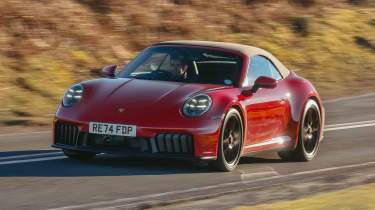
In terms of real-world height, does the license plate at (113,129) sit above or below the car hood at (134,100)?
below

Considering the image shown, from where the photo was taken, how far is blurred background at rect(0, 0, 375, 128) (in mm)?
17828

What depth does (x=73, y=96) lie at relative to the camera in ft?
34.3

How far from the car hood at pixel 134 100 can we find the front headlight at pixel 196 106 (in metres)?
0.06

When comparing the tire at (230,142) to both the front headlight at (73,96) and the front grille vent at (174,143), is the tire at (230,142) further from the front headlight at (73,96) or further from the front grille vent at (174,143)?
the front headlight at (73,96)

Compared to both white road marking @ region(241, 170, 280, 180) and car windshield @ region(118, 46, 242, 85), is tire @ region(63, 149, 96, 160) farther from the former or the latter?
white road marking @ region(241, 170, 280, 180)

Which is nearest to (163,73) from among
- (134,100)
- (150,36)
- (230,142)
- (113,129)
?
(134,100)

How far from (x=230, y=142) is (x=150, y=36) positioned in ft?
39.9

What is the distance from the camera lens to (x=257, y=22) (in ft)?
85.9

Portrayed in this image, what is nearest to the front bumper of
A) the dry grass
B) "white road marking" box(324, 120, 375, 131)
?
the dry grass

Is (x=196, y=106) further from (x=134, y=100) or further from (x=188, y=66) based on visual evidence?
(x=188, y=66)

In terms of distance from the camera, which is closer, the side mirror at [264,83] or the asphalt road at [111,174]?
the asphalt road at [111,174]

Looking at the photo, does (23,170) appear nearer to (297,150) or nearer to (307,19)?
(297,150)

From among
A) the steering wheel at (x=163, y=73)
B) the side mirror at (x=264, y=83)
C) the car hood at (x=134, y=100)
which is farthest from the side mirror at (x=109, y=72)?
the side mirror at (x=264, y=83)

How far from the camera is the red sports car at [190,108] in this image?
995 centimetres
